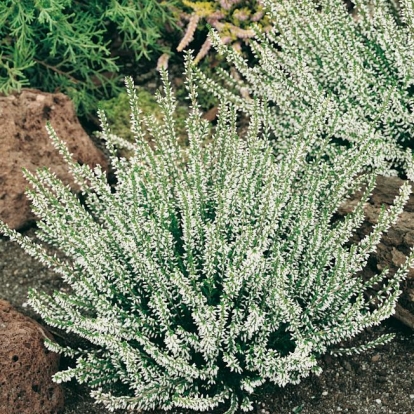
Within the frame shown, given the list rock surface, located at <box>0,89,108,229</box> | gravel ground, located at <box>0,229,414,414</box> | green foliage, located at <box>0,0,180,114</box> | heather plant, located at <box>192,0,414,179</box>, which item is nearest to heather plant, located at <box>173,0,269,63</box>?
green foliage, located at <box>0,0,180,114</box>

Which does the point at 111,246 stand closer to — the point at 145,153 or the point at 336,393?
the point at 145,153

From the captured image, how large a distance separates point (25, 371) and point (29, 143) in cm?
127

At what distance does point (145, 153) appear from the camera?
2.72 m

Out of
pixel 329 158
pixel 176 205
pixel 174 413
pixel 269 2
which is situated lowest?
pixel 174 413

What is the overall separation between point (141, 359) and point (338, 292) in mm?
784

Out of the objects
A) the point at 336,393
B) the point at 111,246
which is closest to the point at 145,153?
the point at 111,246

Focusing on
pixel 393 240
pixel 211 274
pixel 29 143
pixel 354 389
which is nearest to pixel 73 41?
pixel 29 143

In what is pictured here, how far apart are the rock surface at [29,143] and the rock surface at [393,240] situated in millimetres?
1419

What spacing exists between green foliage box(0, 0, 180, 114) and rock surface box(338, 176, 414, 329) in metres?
1.60

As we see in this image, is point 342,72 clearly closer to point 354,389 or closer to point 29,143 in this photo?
point 354,389

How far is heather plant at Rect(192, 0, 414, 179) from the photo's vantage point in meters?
2.96

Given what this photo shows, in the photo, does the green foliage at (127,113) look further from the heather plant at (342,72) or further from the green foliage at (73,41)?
the heather plant at (342,72)

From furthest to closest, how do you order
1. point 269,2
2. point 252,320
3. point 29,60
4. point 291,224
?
1. point 29,60
2. point 269,2
3. point 291,224
4. point 252,320

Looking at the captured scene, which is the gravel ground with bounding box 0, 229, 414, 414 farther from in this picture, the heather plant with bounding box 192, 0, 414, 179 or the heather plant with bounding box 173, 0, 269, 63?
the heather plant with bounding box 173, 0, 269, 63
